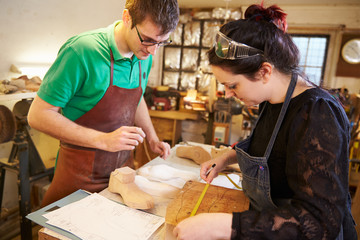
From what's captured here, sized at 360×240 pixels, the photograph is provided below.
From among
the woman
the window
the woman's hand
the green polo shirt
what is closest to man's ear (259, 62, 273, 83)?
the woman

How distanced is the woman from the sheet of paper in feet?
0.90

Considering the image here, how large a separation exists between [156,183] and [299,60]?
102cm

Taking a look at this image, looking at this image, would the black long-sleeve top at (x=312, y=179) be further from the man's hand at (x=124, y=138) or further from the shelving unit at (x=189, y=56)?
the shelving unit at (x=189, y=56)

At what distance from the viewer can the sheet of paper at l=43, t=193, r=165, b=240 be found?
1066 mm

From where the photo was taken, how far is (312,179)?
82 centimetres

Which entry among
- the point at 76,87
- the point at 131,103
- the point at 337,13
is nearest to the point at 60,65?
the point at 76,87

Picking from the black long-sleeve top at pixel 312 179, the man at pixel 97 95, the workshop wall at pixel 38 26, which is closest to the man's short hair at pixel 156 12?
the man at pixel 97 95

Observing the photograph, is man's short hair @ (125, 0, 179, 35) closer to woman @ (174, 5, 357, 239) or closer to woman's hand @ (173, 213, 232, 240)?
woman @ (174, 5, 357, 239)

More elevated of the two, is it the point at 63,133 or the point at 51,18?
the point at 51,18

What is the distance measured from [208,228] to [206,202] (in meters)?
0.30

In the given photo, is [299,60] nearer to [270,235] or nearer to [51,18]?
[270,235]

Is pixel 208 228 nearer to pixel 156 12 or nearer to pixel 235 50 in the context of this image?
pixel 235 50

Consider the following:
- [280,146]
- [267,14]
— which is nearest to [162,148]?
[280,146]

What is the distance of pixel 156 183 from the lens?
159 cm
